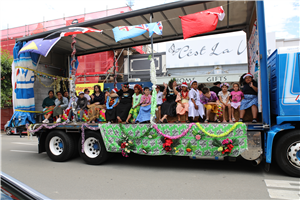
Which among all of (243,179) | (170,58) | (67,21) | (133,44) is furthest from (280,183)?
(67,21)

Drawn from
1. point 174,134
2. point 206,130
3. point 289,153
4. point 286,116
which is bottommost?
point 289,153

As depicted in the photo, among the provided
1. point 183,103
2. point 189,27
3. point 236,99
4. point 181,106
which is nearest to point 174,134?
point 181,106

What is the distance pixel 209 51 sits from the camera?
54.0 ft

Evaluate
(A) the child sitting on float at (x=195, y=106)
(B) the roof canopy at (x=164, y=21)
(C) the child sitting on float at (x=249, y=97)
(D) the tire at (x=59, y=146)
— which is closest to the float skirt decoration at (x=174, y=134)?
(C) the child sitting on float at (x=249, y=97)

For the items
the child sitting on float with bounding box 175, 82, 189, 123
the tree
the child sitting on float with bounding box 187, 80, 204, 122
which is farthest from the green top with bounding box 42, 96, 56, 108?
the tree

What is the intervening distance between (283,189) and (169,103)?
336cm

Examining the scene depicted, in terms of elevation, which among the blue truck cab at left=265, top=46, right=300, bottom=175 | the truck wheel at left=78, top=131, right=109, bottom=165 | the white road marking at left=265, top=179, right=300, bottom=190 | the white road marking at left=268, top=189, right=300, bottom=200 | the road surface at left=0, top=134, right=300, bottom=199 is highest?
the blue truck cab at left=265, top=46, right=300, bottom=175

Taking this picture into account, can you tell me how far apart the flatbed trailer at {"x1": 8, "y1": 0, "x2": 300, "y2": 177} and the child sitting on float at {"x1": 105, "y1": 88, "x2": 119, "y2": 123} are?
668mm

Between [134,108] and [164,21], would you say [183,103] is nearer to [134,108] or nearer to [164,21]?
[134,108]

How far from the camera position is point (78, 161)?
21.4ft

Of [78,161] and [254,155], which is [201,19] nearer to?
[254,155]

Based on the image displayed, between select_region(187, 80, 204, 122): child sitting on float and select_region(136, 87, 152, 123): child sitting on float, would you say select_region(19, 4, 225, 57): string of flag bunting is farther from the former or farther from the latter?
select_region(136, 87, 152, 123): child sitting on float

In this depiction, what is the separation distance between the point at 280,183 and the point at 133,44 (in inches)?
258

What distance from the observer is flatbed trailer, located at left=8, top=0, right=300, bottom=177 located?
14.9 ft
